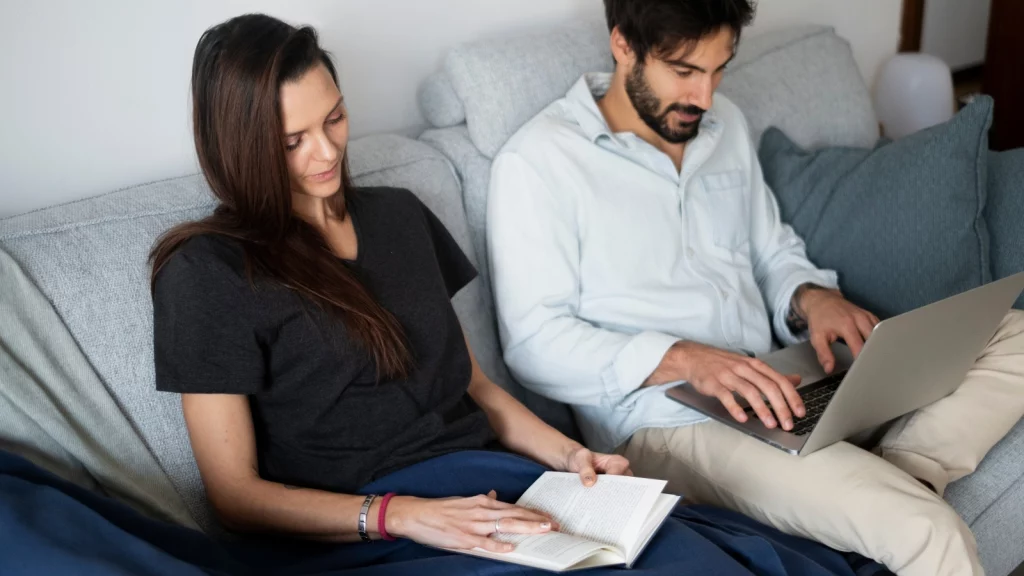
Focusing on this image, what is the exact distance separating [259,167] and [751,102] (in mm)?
1277

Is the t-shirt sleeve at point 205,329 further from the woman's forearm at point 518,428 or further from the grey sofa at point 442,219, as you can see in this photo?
the woman's forearm at point 518,428

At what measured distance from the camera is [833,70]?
239 cm

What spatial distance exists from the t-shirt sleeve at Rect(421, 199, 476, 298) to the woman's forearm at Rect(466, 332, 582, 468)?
10 centimetres

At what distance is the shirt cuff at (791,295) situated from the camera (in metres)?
1.88

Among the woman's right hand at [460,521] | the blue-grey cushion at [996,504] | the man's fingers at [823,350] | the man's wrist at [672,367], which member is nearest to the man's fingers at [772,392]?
the man's wrist at [672,367]

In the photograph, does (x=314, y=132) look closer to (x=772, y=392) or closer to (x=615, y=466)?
(x=615, y=466)

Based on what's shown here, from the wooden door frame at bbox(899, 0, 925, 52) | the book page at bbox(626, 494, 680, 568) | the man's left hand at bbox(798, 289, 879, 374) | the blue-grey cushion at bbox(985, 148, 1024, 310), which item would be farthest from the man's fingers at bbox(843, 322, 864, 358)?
the wooden door frame at bbox(899, 0, 925, 52)

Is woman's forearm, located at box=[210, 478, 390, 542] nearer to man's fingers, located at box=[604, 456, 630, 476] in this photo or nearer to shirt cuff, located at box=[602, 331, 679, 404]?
man's fingers, located at box=[604, 456, 630, 476]

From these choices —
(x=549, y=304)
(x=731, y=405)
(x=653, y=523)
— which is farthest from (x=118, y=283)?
(x=731, y=405)

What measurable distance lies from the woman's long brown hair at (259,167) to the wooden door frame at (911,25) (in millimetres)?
2530

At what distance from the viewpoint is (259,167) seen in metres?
1.28

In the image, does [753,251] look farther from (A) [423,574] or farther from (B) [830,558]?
(A) [423,574]

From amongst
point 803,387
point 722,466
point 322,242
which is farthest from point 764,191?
point 322,242

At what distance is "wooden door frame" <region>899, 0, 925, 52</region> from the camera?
327 centimetres
